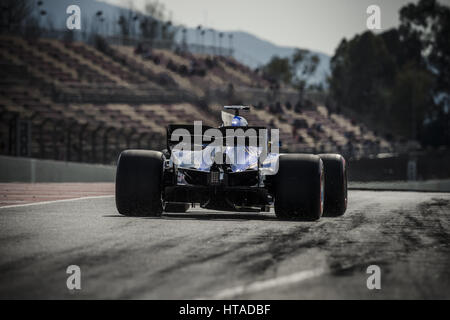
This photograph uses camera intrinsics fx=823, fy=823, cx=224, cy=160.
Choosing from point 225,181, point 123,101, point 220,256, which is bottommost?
point 220,256

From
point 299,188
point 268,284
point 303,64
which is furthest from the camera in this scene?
point 303,64

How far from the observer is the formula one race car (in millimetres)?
10891

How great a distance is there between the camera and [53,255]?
284 inches

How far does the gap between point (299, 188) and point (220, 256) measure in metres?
3.71

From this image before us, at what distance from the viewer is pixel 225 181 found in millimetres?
11086

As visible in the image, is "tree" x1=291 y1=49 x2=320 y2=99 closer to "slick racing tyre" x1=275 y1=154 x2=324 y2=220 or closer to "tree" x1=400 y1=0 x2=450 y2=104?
"tree" x1=400 y1=0 x2=450 y2=104

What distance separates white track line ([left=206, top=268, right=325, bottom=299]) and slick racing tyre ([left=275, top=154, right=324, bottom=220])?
429cm

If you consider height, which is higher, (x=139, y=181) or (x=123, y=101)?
(x=123, y=101)

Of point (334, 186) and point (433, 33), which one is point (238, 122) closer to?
point (334, 186)

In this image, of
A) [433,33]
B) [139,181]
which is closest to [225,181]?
[139,181]

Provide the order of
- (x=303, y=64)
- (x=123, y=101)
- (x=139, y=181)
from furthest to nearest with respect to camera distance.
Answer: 1. (x=303, y=64)
2. (x=123, y=101)
3. (x=139, y=181)

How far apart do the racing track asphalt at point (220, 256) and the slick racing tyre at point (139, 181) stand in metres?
0.25
